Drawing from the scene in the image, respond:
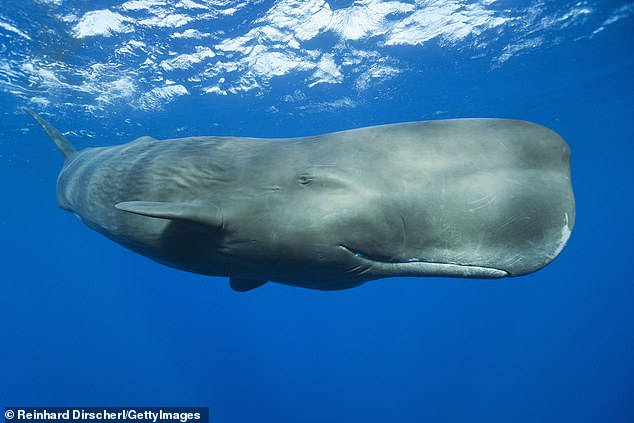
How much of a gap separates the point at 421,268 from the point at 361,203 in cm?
55

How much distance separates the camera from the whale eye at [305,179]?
278 centimetres

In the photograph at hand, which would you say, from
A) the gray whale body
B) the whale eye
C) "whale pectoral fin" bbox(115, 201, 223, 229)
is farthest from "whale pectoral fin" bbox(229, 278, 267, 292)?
the whale eye

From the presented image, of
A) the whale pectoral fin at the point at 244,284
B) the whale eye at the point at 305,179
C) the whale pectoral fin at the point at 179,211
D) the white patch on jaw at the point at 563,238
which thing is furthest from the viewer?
the whale pectoral fin at the point at 244,284

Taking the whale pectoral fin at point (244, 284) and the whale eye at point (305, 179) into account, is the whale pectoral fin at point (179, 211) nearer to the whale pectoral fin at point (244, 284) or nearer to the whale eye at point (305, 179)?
the whale eye at point (305, 179)

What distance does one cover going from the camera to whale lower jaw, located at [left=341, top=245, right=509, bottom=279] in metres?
2.23

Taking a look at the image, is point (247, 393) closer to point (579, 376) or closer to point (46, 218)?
point (46, 218)

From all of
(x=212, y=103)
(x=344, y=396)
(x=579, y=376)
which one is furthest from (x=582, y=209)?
(x=212, y=103)

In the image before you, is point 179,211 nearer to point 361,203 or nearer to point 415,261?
point 361,203

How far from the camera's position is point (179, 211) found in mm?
Answer: 2682

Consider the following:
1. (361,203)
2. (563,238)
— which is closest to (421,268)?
(361,203)

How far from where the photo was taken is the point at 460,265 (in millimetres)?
2248

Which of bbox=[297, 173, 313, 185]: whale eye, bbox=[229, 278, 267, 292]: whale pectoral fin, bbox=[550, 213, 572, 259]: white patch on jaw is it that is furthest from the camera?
bbox=[229, 278, 267, 292]: whale pectoral fin

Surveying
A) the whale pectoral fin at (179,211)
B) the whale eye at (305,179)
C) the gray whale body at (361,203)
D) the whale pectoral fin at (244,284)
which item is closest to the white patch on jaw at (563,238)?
the gray whale body at (361,203)

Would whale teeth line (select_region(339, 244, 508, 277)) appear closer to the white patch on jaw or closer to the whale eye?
the white patch on jaw
